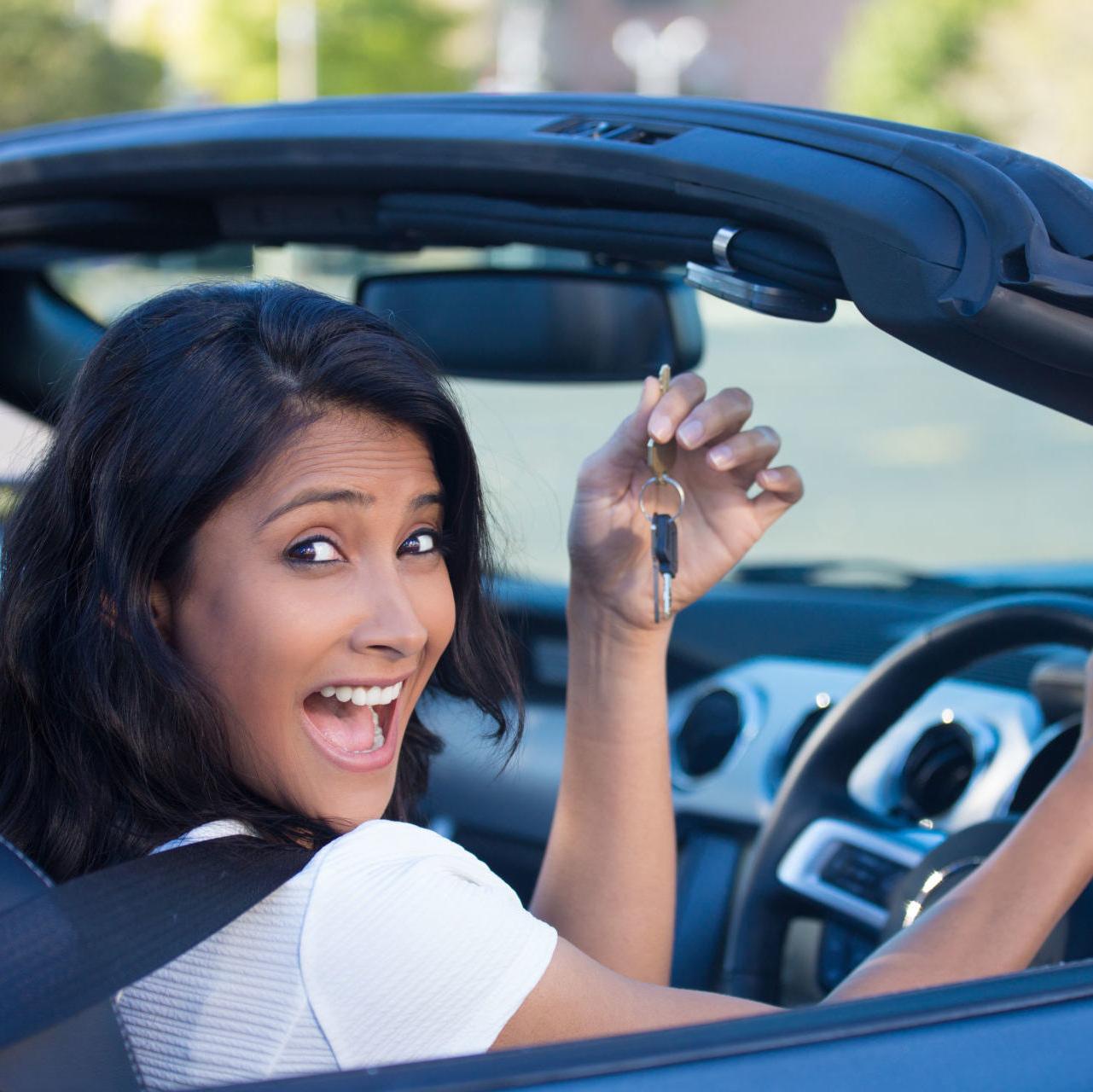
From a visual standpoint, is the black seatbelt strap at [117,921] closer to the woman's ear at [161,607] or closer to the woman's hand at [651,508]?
the woman's ear at [161,607]

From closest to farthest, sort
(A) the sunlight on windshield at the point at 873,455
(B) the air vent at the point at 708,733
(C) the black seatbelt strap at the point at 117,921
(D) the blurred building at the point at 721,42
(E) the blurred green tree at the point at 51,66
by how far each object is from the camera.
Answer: (C) the black seatbelt strap at the point at 117,921, (B) the air vent at the point at 708,733, (A) the sunlight on windshield at the point at 873,455, (E) the blurred green tree at the point at 51,66, (D) the blurred building at the point at 721,42

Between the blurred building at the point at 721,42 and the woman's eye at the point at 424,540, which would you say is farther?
the blurred building at the point at 721,42

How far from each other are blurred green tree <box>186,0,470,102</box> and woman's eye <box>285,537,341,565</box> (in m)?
39.2

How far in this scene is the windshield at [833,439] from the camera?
103 inches

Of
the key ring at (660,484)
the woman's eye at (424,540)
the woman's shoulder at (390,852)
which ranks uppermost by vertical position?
the key ring at (660,484)

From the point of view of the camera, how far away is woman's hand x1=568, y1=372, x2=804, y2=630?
187 centimetres

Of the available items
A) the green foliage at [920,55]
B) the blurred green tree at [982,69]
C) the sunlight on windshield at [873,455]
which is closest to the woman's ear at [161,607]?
the sunlight on windshield at [873,455]

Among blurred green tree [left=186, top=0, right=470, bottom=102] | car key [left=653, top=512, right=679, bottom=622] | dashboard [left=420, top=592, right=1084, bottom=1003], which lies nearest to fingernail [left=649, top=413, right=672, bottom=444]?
car key [left=653, top=512, right=679, bottom=622]

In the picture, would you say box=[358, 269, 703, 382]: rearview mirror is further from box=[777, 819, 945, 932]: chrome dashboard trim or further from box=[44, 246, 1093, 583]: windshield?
box=[777, 819, 945, 932]: chrome dashboard trim

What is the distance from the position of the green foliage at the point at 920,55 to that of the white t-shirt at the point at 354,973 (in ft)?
118

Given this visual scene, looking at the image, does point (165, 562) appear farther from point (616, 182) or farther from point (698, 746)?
point (698, 746)

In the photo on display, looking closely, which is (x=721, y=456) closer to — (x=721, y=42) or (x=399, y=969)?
(x=399, y=969)

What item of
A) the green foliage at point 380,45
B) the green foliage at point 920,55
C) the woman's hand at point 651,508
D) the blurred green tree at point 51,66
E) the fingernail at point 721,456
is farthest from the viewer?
the green foliage at point 380,45

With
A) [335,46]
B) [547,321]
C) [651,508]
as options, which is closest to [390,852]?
[651,508]
